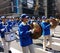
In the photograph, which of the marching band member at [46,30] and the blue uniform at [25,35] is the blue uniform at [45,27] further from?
the blue uniform at [25,35]

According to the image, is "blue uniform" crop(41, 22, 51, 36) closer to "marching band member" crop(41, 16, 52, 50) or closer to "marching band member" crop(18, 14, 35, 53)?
"marching band member" crop(41, 16, 52, 50)

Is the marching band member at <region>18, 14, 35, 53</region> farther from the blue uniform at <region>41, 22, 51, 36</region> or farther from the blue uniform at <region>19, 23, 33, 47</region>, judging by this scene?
the blue uniform at <region>41, 22, 51, 36</region>

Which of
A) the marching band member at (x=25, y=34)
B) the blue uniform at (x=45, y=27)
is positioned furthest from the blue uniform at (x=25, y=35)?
the blue uniform at (x=45, y=27)

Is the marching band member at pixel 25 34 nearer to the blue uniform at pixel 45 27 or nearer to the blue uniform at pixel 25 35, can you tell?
the blue uniform at pixel 25 35

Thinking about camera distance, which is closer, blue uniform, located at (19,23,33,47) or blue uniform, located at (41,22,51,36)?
blue uniform, located at (19,23,33,47)

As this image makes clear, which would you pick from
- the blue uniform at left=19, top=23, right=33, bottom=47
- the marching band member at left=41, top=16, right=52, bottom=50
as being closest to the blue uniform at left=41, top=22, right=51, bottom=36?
the marching band member at left=41, top=16, right=52, bottom=50

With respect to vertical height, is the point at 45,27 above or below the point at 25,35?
below

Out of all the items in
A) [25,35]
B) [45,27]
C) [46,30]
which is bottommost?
[46,30]

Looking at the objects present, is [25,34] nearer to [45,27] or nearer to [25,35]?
[25,35]

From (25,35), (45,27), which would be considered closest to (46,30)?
(45,27)

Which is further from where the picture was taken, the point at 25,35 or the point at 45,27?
the point at 45,27

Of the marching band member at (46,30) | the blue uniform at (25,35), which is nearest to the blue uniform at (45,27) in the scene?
the marching band member at (46,30)

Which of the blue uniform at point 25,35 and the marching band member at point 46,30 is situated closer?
the blue uniform at point 25,35

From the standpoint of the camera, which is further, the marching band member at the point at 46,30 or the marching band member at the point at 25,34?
the marching band member at the point at 46,30
